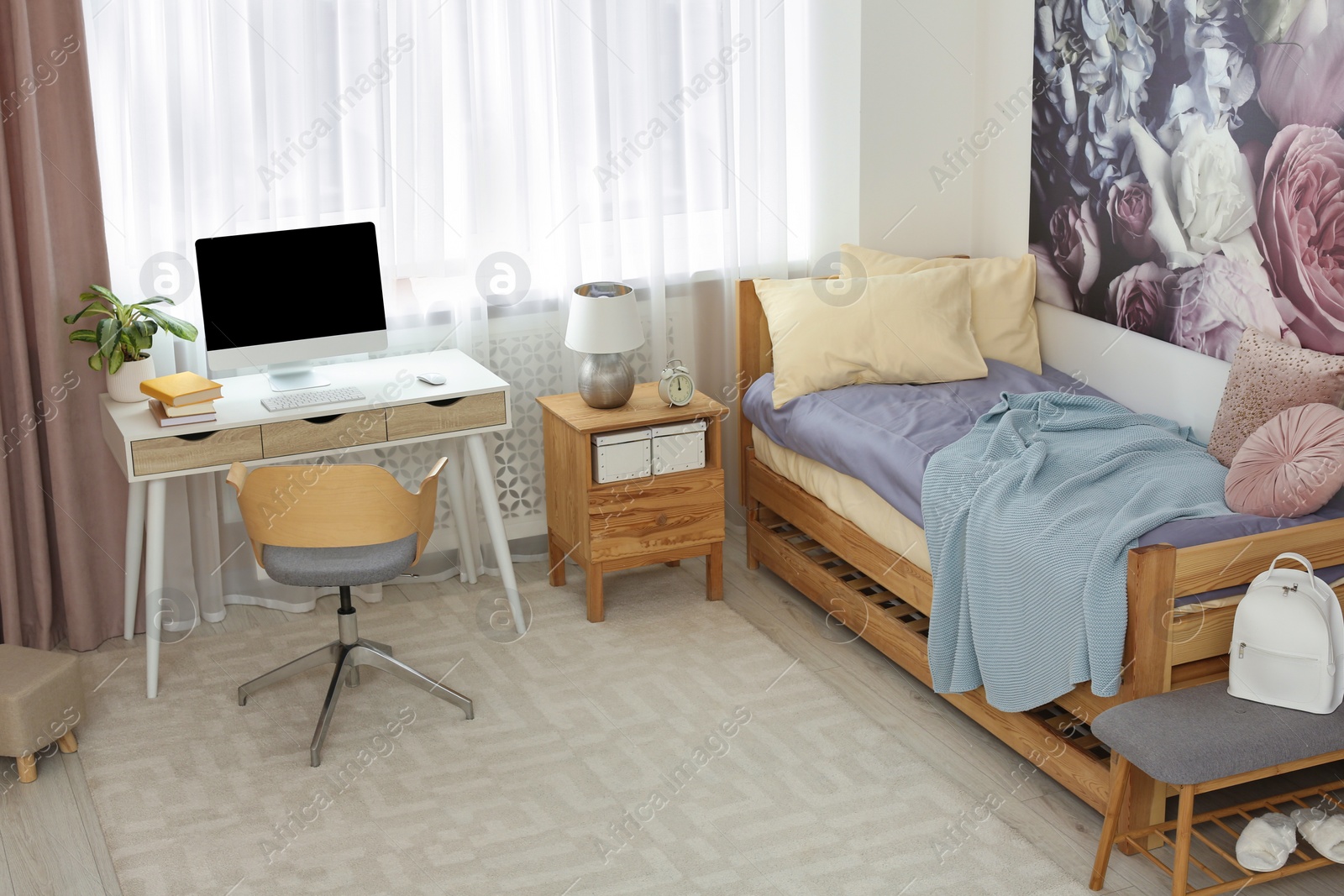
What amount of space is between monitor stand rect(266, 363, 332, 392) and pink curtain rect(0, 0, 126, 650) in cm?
46

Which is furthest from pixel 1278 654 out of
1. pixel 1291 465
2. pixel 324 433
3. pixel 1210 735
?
pixel 324 433

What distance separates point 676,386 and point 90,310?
1.57 metres

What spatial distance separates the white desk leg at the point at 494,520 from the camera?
11.8 feet

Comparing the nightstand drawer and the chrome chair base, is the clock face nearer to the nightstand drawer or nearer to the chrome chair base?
the nightstand drawer

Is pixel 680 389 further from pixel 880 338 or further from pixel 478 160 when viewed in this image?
pixel 478 160

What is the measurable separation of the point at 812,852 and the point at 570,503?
148cm

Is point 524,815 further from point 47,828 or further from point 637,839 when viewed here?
point 47,828

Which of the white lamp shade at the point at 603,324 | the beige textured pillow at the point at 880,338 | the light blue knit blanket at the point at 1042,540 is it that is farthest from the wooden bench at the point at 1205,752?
the white lamp shade at the point at 603,324

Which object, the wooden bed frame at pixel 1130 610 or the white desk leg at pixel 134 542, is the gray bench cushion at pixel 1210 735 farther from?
the white desk leg at pixel 134 542

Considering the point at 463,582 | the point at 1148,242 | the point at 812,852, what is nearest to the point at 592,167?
the point at 463,582

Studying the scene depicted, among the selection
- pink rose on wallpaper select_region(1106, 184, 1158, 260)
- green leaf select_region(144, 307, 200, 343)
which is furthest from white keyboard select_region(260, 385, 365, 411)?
pink rose on wallpaper select_region(1106, 184, 1158, 260)

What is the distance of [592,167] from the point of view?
4.03 m

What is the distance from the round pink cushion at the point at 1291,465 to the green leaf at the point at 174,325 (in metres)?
2.55

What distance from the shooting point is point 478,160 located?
3887mm
